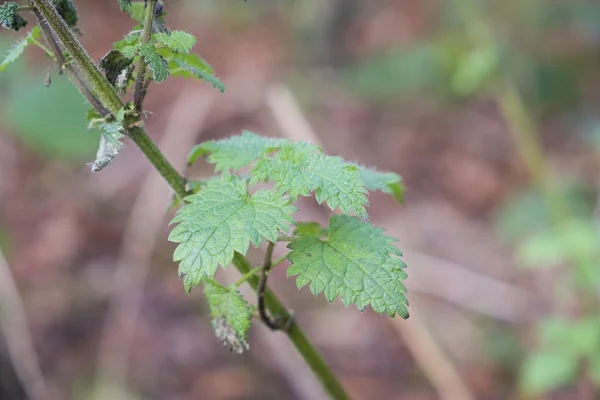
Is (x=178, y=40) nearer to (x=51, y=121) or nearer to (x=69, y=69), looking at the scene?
(x=69, y=69)

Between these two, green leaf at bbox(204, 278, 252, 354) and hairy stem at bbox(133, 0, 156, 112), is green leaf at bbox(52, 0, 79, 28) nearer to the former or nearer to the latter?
hairy stem at bbox(133, 0, 156, 112)

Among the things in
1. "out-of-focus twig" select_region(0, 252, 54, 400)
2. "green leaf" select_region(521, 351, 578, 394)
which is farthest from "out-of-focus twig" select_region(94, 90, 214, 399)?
"green leaf" select_region(521, 351, 578, 394)

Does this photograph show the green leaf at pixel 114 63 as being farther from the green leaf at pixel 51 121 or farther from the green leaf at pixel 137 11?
the green leaf at pixel 51 121

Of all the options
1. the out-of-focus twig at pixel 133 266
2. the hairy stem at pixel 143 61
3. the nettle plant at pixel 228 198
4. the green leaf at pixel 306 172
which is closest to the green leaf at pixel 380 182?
the green leaf at pixel 306 172

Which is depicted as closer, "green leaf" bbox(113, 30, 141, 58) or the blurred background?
"green leaf" bbox(113, 30, 141, 58)

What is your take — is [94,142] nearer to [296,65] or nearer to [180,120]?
[180,120]

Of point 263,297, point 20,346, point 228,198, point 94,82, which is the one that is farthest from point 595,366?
point 20,346
